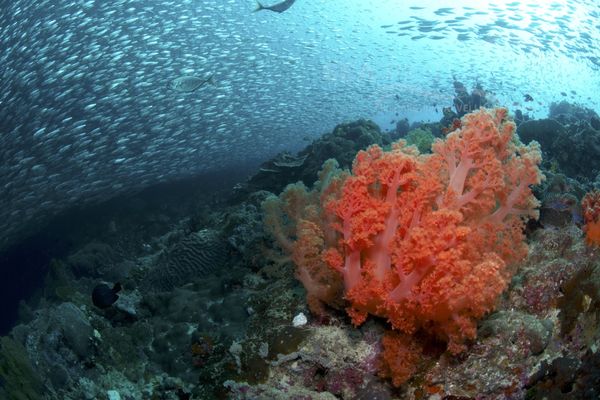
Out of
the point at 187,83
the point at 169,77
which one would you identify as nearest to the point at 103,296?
the point at 187,83

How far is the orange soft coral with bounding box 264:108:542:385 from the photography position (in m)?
3.08

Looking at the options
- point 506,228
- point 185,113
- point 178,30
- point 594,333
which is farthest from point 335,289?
point 185,113

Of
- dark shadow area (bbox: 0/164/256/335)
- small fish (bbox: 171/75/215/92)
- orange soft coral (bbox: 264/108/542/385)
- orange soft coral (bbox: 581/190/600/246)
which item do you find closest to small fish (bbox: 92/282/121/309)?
orange soft coral (bbox: 264/108/542/385)

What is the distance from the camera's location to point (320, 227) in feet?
13.8

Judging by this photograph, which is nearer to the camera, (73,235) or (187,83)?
(187,83)

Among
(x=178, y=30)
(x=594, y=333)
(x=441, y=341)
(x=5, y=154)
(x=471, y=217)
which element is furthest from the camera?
(x=178, y=30)

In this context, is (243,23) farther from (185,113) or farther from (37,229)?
(37,229)

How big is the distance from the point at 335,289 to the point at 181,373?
2.39m

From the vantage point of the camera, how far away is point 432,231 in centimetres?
312

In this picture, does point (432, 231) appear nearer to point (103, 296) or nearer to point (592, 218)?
point (592, 218)

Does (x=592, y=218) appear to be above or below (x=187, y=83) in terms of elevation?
above

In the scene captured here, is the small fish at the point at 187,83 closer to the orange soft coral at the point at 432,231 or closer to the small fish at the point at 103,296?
the small fish at the point at 103,296

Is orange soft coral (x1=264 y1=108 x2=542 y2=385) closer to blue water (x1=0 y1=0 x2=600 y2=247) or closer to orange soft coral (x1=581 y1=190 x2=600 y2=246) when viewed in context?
orange soft coral (x1=581 y1=190 x2=600 y2=246)

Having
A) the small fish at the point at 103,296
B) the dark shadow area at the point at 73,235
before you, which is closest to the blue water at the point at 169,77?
the dark shadow area at the point at 73,235
